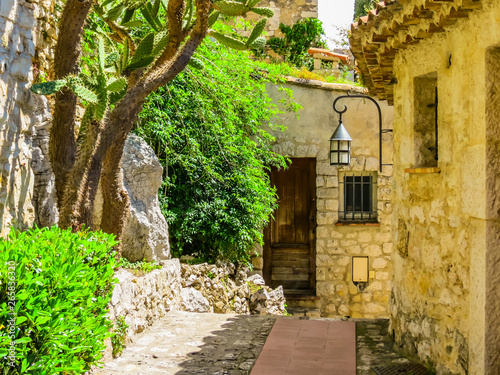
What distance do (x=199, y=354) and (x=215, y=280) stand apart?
3068mm

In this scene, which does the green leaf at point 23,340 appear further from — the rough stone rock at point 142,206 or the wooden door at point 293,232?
the wooden door at point 293,232

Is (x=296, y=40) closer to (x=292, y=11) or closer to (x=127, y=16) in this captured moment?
(x=292, y=11)

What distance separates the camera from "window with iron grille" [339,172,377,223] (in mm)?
10672

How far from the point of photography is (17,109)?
4492 millimetres

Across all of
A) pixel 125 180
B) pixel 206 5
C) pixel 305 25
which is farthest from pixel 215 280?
pixel 305 25

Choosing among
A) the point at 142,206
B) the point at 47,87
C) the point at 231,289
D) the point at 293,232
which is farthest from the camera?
the point at 293,232

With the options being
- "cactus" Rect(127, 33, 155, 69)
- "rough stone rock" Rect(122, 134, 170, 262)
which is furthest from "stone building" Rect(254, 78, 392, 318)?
"cactus" Rect(127, 33, 155, 69)

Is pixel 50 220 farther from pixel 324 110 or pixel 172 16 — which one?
pixel 324 110

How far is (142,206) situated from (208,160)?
1899 mm

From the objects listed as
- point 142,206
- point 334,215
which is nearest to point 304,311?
point 334,215

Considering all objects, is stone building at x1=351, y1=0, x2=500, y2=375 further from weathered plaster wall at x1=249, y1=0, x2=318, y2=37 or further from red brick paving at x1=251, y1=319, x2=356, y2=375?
weathered plaster wall at x1=249, y1=0, x2=318, y2=37

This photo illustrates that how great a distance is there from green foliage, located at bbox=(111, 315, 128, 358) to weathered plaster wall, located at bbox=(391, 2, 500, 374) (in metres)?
2.56

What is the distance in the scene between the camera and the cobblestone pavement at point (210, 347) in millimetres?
4787

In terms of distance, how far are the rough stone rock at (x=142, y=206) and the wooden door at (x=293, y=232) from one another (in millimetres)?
4216
